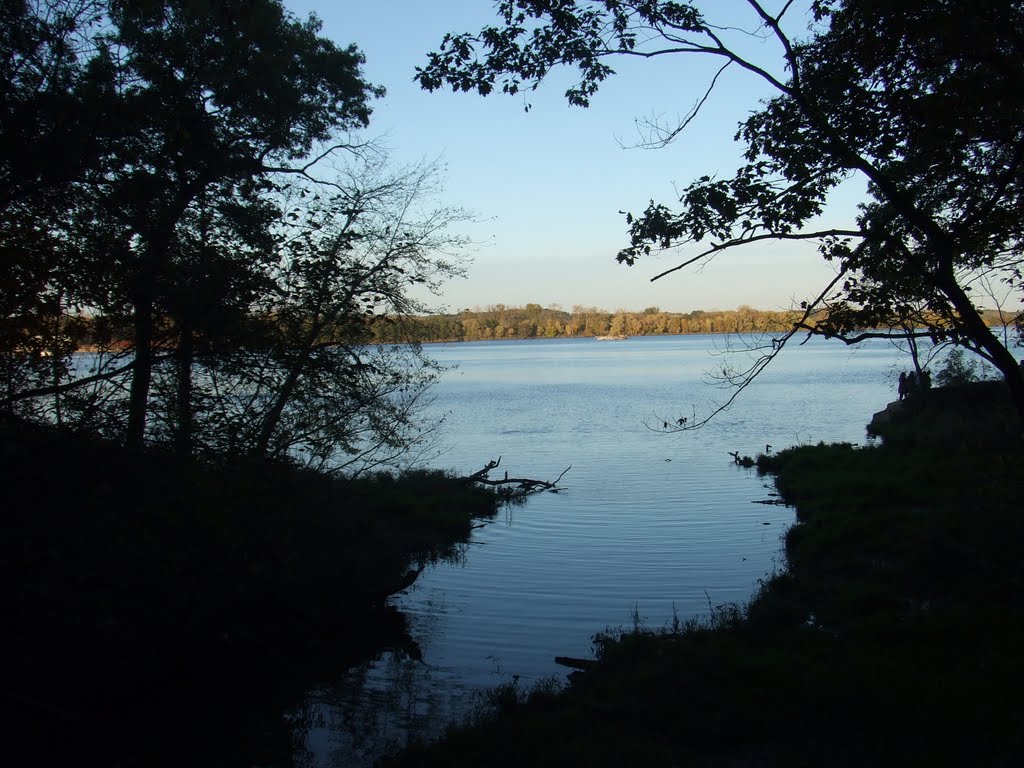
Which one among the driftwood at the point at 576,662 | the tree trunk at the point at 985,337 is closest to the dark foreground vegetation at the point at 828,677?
the driftwood at the point at 576,662

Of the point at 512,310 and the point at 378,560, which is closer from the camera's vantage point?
the point at 378,560

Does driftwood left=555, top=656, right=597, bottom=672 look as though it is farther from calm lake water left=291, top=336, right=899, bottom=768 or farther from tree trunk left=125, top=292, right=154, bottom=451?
tree trunk left=125, top=292, right=154, bottom=451

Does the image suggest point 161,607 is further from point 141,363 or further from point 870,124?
point 870,124

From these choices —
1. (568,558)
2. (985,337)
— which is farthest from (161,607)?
(985,337)

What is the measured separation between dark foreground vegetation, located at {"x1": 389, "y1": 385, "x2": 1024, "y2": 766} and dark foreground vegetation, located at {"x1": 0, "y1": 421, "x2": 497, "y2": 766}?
123 inches

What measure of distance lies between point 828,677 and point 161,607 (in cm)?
717

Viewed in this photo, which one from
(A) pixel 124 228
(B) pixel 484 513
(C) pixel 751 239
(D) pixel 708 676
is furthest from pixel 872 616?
(B) pixel 484 513

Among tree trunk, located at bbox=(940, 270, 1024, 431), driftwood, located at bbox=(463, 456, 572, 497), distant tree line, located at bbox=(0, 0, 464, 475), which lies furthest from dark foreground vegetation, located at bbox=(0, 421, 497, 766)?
driftwood, located at bbox=(463, 456, 572, 497)

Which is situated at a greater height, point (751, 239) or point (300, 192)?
point (300, 192)

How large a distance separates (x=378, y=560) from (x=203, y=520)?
15.4 ft

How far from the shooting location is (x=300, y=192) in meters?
14.2

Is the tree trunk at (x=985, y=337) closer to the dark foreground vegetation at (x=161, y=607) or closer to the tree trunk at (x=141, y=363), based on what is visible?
the dark foreground vegetation at (x=161, y=607)

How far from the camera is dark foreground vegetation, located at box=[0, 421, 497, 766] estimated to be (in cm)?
770

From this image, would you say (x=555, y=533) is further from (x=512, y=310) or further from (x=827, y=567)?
(x=512, y=310)
